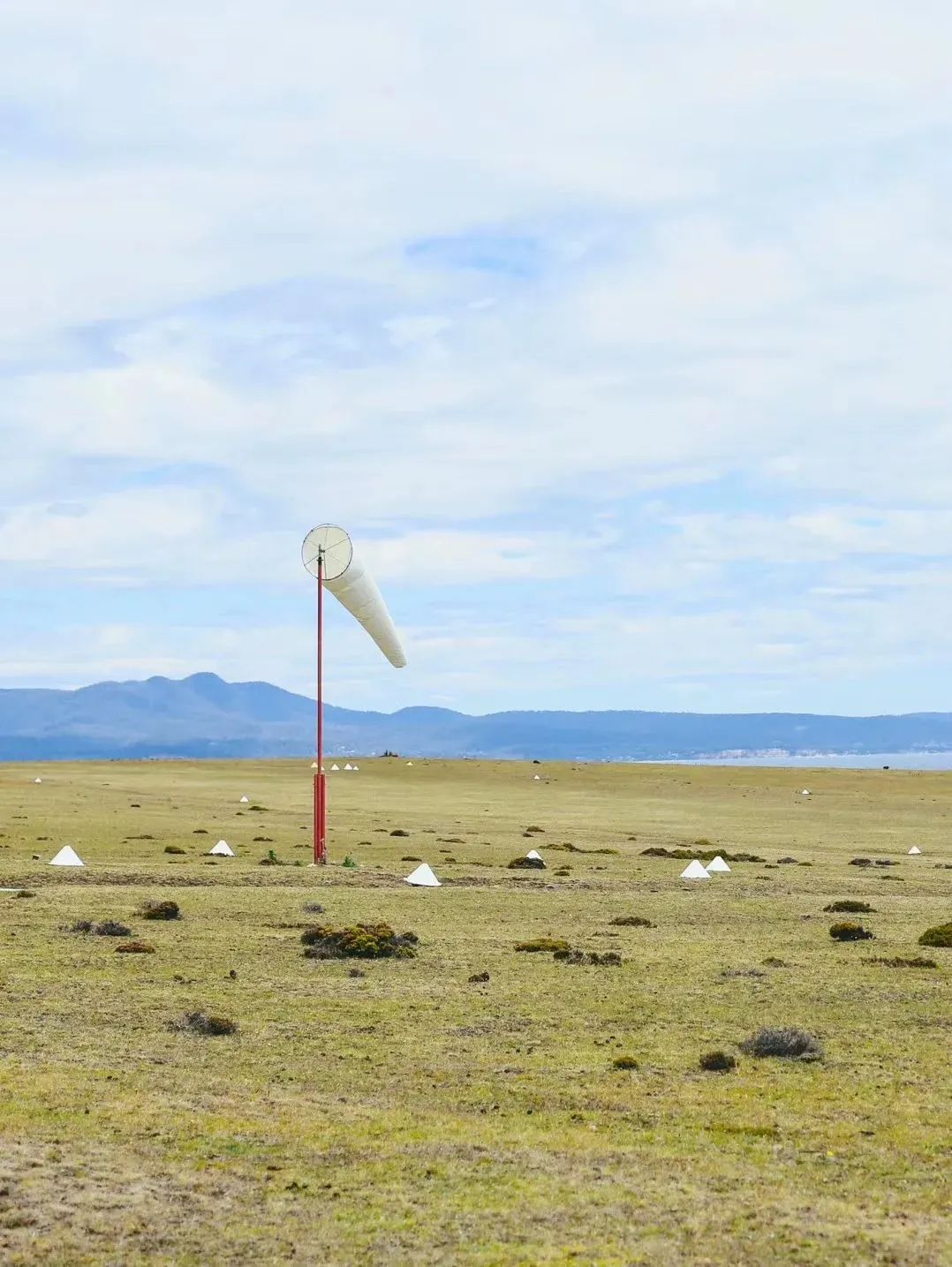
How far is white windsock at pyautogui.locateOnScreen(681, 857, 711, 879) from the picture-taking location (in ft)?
123

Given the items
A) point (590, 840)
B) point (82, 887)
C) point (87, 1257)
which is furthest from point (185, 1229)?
point (590, 840)

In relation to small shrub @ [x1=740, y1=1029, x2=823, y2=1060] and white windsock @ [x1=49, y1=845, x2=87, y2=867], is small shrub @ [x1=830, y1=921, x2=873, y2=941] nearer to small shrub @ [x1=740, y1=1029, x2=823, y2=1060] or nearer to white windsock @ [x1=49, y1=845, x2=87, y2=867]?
small shrub @ [x1=740, y1=1029, x2=823, y2=1060]

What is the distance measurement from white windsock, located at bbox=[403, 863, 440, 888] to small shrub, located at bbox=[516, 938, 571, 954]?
10190 mm

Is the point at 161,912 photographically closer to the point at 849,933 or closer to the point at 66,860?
the point at 66,860

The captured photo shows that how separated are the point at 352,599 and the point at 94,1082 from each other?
1093 inches

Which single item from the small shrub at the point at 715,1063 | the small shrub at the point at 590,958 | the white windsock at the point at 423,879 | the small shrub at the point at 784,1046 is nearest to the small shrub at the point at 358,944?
the small shrub at the point at 590,958

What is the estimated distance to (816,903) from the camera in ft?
105

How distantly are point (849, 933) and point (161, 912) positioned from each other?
37.0 ft

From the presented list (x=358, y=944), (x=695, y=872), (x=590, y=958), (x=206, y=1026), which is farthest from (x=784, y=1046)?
(x=695, y=872)

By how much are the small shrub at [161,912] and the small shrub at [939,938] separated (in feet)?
40.0

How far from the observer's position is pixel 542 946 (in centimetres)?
2350

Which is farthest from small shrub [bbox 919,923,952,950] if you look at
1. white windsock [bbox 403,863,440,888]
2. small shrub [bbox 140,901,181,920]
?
small shrub [bbox 140,901,181,920]

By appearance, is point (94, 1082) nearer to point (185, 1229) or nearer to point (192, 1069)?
point (192, 1069)

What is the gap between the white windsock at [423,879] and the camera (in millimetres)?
33906
